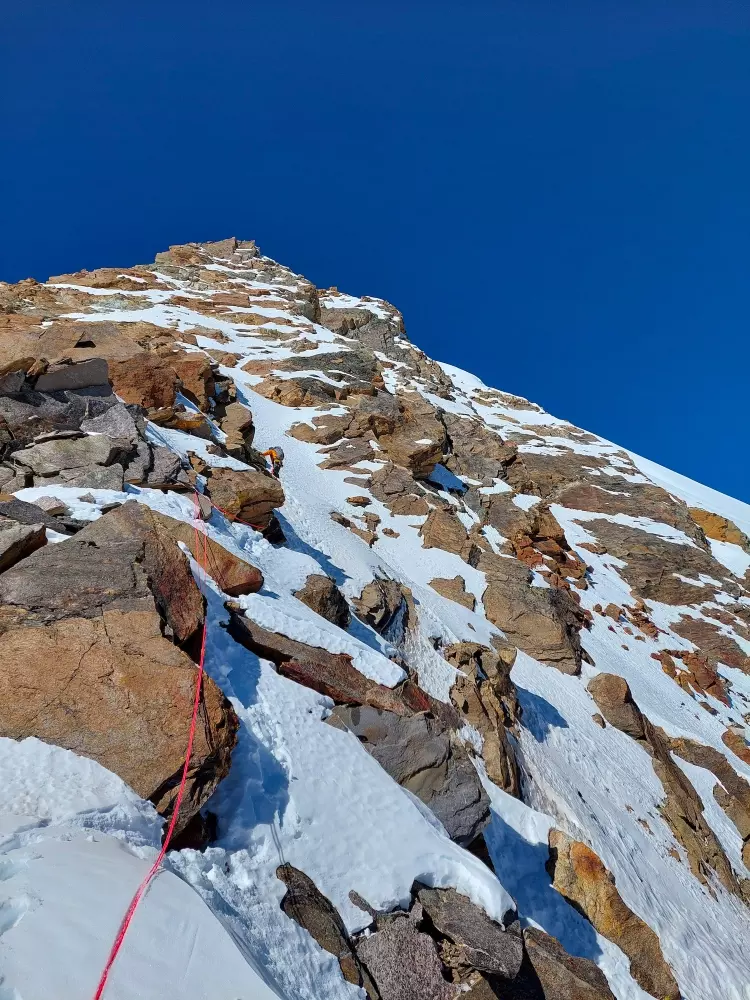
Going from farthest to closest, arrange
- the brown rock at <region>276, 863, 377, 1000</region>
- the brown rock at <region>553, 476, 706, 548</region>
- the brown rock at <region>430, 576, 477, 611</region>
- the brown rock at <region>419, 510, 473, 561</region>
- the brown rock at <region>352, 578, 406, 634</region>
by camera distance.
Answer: the brown rock at <region>553, 476, 706, 548</region> < the brown rock at <region>419, 510, 473, 561</region> < the brown rock at <region>430, 576, 477, 611</region> < the brown rock at <region>352, 578, 406, 634</region> < the brown rock at <region>276, 863, 377, 1000</region>

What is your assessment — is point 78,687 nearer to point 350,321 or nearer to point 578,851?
A: point 578,851

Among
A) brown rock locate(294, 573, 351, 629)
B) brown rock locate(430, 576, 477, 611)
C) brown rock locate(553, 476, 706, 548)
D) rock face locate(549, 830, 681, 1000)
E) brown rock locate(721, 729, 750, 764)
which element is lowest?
rock face locate(549, 830, 681, 1000)

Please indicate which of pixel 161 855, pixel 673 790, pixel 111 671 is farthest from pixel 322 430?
pixel 161 855

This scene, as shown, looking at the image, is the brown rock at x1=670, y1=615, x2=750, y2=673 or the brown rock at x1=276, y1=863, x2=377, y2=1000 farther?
the brown rock at x1=670, y1=615, x2=750, y2=673

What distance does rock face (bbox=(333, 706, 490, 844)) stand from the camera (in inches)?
326

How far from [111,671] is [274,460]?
21004 mm

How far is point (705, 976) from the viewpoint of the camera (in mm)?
10984

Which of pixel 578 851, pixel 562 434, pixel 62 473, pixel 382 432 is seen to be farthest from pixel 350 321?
pixel 578 851

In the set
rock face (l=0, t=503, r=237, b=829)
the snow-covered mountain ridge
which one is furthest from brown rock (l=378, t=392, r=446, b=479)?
rock face (l=0, t=503, r=237, b=829)

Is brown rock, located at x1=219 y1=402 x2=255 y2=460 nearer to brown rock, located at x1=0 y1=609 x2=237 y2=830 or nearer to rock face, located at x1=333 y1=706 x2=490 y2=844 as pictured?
rock face, located at x1=333 y1=706 x2=490 y2=844

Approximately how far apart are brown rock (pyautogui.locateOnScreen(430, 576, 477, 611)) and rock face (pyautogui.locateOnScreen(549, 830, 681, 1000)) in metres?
11.6

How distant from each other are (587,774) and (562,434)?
142 feet

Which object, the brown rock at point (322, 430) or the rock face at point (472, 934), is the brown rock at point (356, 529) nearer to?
the brown rock at point (322, 430)

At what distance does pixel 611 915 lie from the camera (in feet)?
33.3
